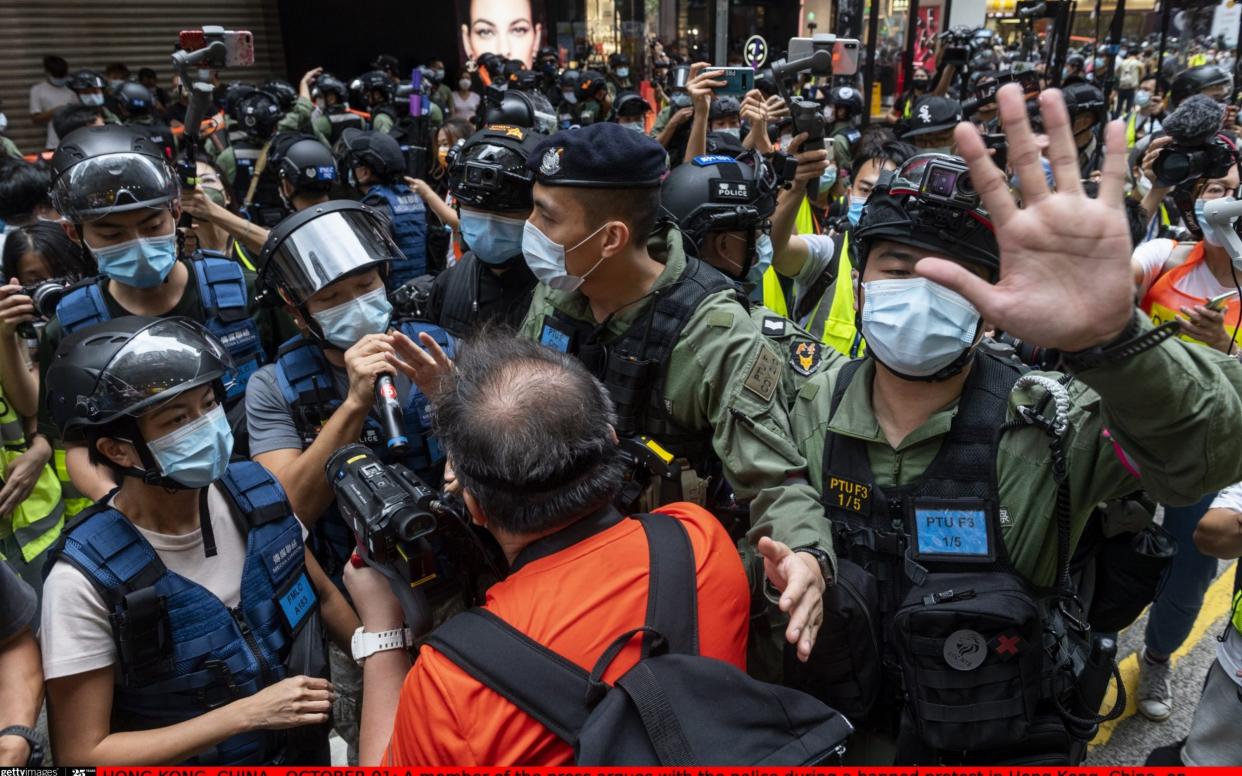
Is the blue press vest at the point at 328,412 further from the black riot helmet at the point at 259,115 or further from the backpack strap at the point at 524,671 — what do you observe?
the black riot helmet at the point at 259,115

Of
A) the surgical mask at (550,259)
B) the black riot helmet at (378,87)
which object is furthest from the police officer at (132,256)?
the black riot helmet at (378,87)

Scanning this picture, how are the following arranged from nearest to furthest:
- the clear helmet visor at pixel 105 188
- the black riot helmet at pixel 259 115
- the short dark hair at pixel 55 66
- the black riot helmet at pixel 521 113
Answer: the clear helmet visor at pixel 105 188, the black riot helmet at pixel 521 113, the black riot helmet at pixel 259 115, the short dark hair at pixel 55 66

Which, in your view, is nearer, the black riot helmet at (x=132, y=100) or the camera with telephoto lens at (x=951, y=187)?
the camera with telephoto lens at (x=951, y=187)

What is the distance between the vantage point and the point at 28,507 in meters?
3.44

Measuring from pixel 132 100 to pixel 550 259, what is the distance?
27.5 feet

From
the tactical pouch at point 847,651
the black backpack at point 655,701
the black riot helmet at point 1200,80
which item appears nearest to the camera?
the black backpack at point 655,701

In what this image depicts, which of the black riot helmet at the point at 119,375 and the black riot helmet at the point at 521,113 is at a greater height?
the black riot helmet at the point at 521,113

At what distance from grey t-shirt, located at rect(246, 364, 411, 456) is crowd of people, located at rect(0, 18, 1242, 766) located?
0.04 feet

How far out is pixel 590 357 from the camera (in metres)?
2.65

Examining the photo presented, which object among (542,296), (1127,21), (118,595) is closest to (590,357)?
(542,296)

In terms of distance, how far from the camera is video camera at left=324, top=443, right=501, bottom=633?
1651 millimetres

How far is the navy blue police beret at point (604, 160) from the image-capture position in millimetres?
2574

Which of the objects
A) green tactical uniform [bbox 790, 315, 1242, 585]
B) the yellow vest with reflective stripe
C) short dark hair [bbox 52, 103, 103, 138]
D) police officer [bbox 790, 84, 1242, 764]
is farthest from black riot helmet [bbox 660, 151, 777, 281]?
short dark hair [bbox 52, 103, 103, 138]

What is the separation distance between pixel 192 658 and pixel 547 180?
1.65 meters
